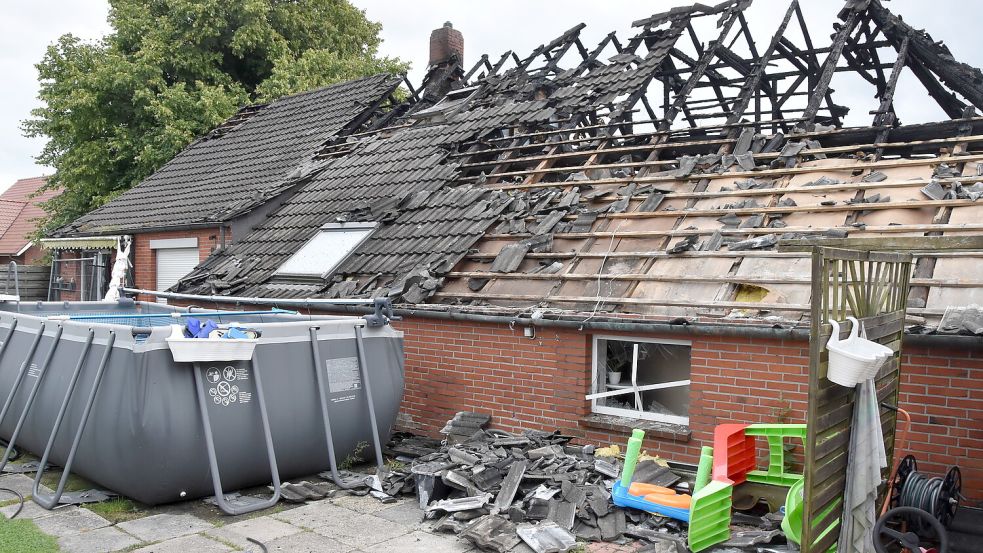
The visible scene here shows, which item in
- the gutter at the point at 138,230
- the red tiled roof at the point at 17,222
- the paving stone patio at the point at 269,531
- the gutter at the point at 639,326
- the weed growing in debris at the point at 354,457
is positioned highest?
the red tiled roof at the point at 17,222

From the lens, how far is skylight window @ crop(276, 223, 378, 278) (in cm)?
1116

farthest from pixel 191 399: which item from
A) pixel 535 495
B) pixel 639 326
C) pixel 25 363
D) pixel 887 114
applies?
pixel 887 114

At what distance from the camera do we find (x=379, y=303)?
8219 mm

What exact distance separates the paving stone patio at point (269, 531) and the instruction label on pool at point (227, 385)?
3.31 feet

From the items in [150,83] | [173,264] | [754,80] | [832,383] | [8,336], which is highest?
[150,83]

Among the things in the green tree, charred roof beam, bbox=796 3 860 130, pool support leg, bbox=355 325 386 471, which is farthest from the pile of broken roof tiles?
the green tree

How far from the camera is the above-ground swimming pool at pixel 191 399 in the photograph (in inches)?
255

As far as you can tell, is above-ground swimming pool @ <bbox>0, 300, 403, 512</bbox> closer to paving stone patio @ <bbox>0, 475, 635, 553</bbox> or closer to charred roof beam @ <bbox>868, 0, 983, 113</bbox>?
paving stone patio @ <bbox>0, 475, 635, 553</bbox>

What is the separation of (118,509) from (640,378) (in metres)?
5.07

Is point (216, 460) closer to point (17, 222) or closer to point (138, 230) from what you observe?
point (138, 230)

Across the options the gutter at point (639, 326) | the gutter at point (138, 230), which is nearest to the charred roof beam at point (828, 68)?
the gutter at point (639, 326)

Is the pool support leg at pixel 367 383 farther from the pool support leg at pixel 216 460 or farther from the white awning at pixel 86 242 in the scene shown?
the white awning at pixel 86 242

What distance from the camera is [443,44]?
1866 cm

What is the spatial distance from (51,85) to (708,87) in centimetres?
1980
